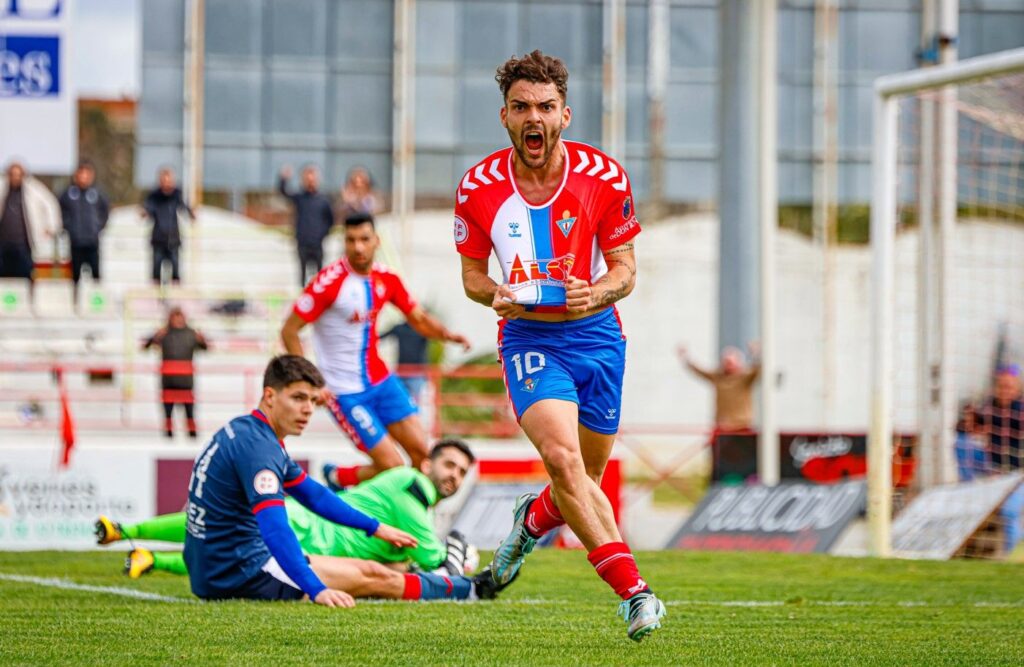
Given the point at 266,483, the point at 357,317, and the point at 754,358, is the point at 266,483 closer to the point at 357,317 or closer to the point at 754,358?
the point at 357,317

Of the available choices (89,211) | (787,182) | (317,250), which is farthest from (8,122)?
(787,182)

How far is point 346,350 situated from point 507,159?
439 cm

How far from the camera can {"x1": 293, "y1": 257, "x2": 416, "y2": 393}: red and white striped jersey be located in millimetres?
11219

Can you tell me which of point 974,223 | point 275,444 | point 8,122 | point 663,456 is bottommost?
point 663,456

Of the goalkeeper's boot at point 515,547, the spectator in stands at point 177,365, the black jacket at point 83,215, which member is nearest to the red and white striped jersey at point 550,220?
the goalkeeper's boot at point 515,547

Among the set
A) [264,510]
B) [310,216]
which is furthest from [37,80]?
[264,510]

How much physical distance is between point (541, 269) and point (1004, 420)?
29.3ft

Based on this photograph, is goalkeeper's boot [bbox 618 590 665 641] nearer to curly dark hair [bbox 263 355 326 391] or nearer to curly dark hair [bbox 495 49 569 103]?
curly dark hair [bbox 495 49 569 103]

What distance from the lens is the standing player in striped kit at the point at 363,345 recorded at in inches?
439

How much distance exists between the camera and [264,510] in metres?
7.57

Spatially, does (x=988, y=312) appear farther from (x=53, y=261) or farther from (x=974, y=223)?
(x=53, y=261)

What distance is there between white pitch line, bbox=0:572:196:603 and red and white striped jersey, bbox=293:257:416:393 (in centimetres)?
251

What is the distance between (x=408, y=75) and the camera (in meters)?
31.3

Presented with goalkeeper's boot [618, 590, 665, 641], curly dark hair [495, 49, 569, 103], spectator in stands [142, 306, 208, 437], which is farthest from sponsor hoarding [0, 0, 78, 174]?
goalkeeper's boot [618, 590, 665, 641]
